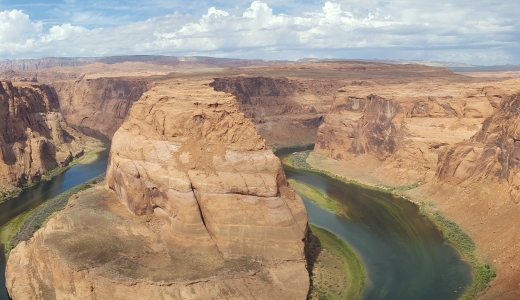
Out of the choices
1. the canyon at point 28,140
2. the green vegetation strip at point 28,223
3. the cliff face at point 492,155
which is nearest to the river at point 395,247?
the cliff face at point 492,155

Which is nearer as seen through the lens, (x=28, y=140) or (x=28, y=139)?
(x=28, y=140)

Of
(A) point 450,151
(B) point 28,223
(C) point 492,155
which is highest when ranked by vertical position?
(C) point 492,155

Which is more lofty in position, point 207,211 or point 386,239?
point 207,211

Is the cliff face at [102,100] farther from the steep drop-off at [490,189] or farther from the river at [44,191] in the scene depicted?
the steep drop-off at [490,189]

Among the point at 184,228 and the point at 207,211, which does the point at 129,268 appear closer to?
the point at 184,228

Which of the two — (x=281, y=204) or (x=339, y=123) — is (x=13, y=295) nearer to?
(x=281, y=204)

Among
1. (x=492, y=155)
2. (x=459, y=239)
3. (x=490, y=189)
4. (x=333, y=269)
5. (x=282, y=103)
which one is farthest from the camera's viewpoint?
(x=282, y=103)

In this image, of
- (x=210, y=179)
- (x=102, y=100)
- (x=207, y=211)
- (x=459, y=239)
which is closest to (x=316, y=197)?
(x=459, y=239)
